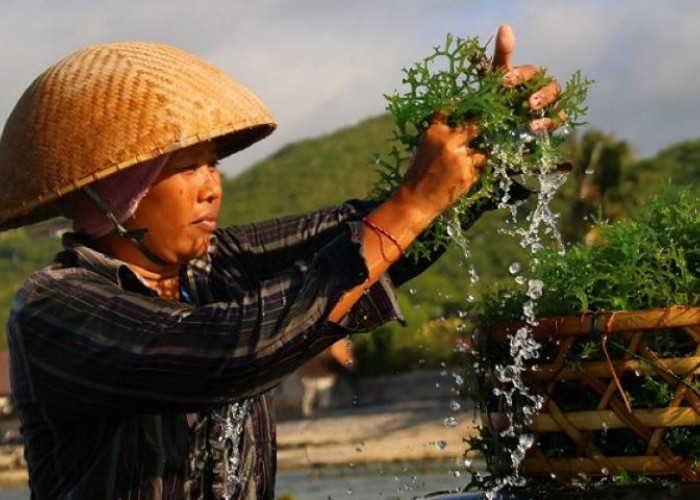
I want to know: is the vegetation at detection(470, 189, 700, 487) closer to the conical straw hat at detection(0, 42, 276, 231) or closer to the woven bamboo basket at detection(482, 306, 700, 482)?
the woven bamboo basket at detection(482, 306, 700, 482)

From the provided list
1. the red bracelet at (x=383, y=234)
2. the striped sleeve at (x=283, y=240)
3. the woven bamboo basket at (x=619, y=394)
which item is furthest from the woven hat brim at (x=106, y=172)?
the woven bamboo basket at (x=619, y=394)

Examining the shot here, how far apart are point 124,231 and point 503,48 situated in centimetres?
90

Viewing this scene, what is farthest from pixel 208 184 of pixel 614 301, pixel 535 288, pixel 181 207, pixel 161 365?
pixel 614 301

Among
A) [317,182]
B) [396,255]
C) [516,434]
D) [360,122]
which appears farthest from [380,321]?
[360,122]

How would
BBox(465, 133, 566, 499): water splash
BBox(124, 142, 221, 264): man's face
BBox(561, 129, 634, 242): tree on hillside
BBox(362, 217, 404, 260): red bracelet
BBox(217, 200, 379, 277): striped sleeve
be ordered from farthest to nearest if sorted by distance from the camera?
BBox(561, 129, 634, 242): tree on hillside, BBox(217, 200, 379, 277): striped sleeve, BBox(124, 142, 221, 264): man's face, BBox(465, 133, 566, 499): water splash, BBox(362, 217, 404, 260): red bracelet

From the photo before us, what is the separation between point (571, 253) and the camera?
2736 millimetres

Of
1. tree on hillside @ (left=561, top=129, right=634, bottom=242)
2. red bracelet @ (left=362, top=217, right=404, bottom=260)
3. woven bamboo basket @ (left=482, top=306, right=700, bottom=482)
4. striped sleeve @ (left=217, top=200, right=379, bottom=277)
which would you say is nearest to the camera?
red bracelet @ (left=362, top=217, right=404, bottom=260)

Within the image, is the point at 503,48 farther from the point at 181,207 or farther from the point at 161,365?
the point at 161,365

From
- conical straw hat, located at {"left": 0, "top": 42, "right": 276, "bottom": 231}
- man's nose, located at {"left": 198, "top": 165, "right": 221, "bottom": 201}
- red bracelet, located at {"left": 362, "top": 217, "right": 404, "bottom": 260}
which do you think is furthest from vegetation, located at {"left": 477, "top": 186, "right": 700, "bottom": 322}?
conical straw hat, located at {"left": 0, "top": 42, "right": 276, "bottom": 231}

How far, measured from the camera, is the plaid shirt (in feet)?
7.88

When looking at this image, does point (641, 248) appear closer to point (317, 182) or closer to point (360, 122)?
point (317, 182)

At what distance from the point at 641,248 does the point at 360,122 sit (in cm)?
11085

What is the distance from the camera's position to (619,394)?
8.38 ft

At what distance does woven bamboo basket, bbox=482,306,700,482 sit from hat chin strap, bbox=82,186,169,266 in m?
0.86
